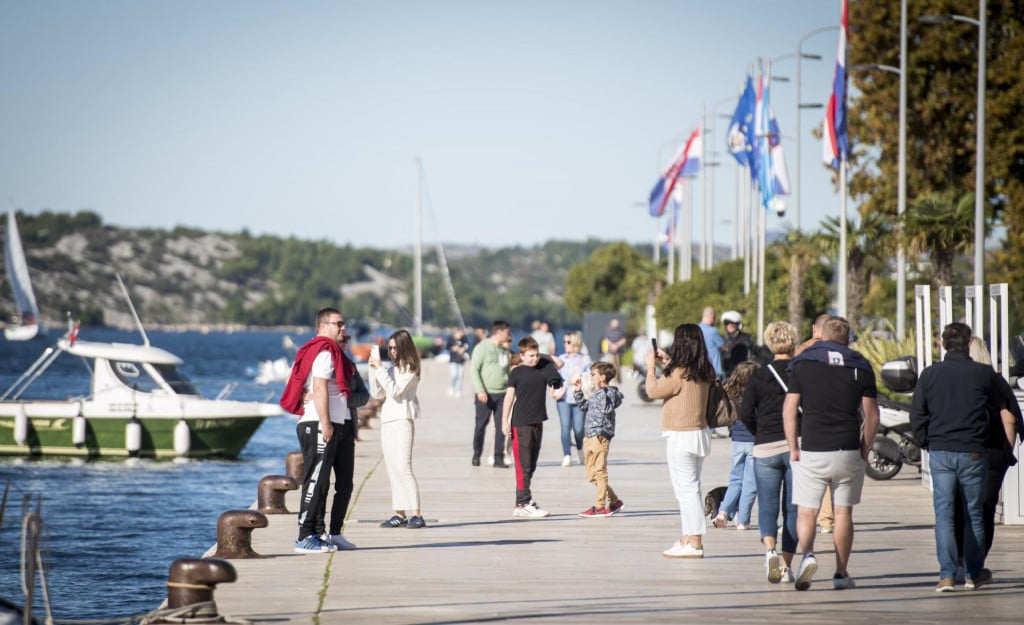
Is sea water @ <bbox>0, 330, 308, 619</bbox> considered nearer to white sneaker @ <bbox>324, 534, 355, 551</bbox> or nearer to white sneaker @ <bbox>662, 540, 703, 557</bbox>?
white sneaker @ <bbox>324, 534, 355, 551</bbox>

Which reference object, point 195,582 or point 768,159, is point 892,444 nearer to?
point 195,582

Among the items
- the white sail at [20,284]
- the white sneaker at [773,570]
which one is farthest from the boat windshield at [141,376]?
the white sneaker at [773,570]

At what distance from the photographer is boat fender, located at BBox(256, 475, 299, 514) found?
14.8 meters

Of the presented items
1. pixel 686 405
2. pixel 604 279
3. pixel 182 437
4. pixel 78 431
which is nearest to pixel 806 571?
pixel 686 405

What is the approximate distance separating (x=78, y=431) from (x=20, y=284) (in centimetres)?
2466

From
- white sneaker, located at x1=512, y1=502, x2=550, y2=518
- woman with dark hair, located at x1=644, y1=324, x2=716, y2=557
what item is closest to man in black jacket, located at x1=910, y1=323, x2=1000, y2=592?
woman with dark hair, located at x1=644, y1=324, x2=716, y2=557

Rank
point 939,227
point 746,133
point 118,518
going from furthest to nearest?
1. point 746,133
2. point 939,227
3. point 118,518

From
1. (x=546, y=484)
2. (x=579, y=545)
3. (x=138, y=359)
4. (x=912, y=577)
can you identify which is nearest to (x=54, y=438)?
(x=138, y=359)

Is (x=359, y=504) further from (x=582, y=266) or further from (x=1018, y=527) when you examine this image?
(x=582, y=266)

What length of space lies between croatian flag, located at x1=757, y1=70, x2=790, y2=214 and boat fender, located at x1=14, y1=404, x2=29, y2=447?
69.1ft

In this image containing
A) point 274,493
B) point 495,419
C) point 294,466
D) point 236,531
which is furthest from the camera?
point 495,419

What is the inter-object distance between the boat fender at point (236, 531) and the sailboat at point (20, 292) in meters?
37.5

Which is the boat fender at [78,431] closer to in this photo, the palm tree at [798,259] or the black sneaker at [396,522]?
the black sneaker at [396,522]

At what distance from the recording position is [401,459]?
13688 mm
